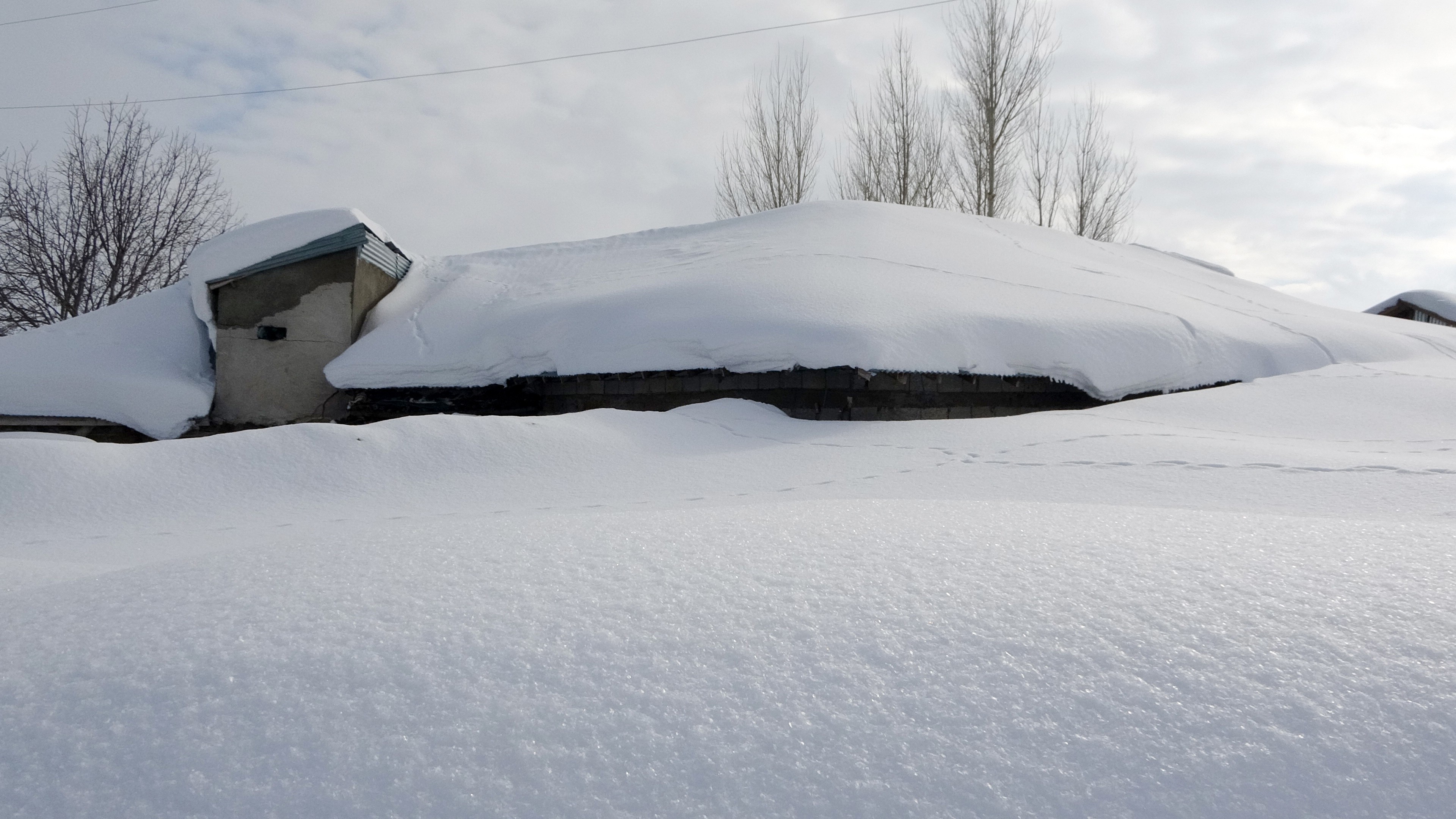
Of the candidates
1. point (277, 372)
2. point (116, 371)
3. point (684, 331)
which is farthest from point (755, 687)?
point (116, 371)

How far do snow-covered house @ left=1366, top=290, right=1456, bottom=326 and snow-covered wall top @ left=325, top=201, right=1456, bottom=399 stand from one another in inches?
477

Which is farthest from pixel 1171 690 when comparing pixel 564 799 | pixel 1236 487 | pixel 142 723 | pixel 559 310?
pixel 559 310

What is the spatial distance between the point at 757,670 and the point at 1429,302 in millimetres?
23422

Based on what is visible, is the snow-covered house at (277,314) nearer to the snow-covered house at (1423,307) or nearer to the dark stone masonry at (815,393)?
the dark stone masonry at (815,393)

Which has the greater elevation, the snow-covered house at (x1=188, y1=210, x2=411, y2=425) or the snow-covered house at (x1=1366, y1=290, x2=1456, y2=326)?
the snow-covered house at (x1=1366, y1=290, x2=1456, y2=326)

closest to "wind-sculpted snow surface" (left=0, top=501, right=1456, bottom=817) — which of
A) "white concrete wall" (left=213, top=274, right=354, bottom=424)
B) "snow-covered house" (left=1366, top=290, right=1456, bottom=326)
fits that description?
"white concrete wall" (left=213, top=274, right=354, bottom=424)

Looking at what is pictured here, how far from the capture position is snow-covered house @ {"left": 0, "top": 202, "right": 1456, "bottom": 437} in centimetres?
566

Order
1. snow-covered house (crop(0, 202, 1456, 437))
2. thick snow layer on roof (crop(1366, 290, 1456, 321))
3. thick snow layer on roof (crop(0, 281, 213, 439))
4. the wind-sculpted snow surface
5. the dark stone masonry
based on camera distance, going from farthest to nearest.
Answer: thick snow layer on roof (crop(1366, 290, 1456, 321)), thick snow layer on roof (crop(0, 281, 213, 439)), snow-covered house (crop(0, 202, 1456, 437)), the dark stone masonry, the wind-sculpted snow surface

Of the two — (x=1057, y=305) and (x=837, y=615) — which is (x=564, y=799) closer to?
(x=837, y=615)

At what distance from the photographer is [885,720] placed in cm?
111

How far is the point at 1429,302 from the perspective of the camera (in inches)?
733

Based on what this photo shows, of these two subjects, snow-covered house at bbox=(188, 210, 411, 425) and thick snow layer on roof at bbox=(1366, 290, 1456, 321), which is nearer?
snow-covered house at bbox=(188, 210, 411, 425)

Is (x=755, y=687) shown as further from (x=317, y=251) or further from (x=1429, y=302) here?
(x=1429, y=302)

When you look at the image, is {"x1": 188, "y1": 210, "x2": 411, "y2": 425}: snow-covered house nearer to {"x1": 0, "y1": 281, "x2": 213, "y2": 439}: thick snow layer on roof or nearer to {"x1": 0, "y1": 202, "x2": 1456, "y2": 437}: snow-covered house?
{"x1": 0, "y1": 202, "x2": 1456, "y2": 437}: snow-covered house
